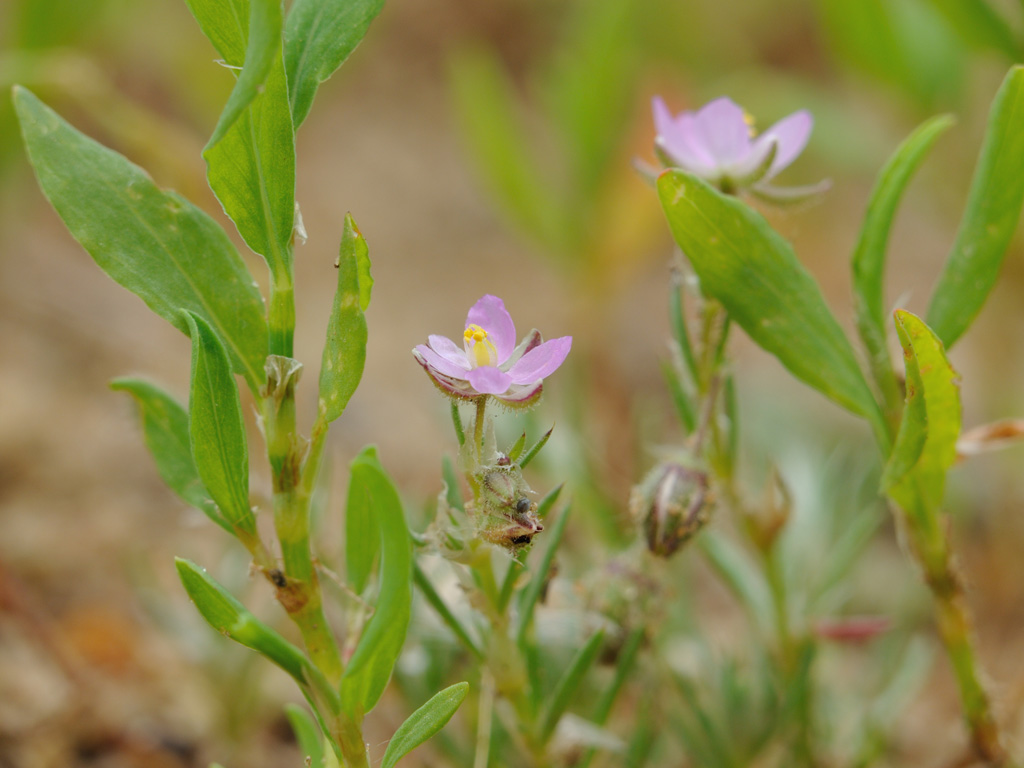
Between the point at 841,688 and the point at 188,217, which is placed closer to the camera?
the point at 188,217

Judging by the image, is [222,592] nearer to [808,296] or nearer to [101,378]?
[808,296]

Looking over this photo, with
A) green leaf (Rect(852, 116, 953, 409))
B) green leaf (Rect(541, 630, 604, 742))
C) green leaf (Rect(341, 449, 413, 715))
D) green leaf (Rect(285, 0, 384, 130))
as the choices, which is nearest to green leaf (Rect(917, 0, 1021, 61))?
green leaf (Rect(852, 116, 953, 409))

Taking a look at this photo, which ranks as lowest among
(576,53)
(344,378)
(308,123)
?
(344,378)

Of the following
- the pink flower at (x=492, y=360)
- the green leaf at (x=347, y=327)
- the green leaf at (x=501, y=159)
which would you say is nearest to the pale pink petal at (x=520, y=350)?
the pink flower at (x=492, y=360)

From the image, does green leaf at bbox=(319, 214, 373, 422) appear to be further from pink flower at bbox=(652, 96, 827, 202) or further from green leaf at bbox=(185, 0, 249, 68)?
pink flower at bbox=(652, 96, 827, 202)

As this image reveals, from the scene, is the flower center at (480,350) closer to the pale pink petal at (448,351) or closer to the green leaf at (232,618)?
the pale pink petal at (448,351)

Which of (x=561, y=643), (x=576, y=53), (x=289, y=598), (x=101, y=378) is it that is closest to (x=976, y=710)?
(x=561, y=643)
